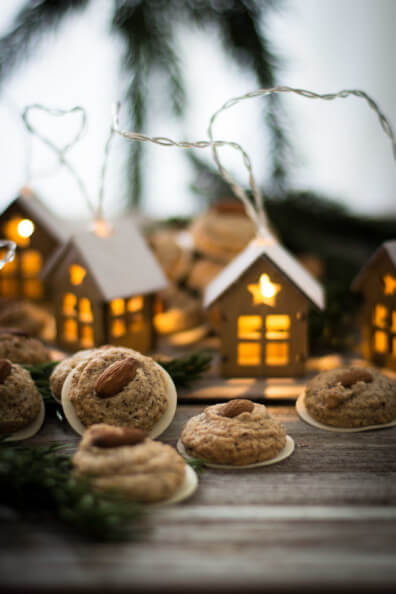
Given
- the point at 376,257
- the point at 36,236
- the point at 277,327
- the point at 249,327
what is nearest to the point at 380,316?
the point at 376,257

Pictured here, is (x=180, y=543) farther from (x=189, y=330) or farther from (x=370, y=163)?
(x=370, y=163)

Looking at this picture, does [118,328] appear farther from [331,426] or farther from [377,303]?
[377,303]

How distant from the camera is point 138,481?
1.25 m

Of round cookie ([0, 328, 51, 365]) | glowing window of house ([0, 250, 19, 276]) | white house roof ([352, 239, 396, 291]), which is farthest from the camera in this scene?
glowing window of house ([0, 250, 19, 276])

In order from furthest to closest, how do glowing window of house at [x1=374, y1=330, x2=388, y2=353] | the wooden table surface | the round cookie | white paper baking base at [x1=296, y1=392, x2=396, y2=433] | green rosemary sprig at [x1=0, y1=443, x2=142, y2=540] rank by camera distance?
glowing window of house at [x1=374, y1=330, x2=388, y2=353], the round cookie, white paper baking base at [x1=296, y1=392, x2=396, y2=433], green rosemary sprig at [x1=0, y1=443, x2=142, y2=540], the wooden table surface

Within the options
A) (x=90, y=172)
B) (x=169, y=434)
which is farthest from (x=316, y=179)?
(x=169, y=434)

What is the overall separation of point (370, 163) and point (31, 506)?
2.99 meters

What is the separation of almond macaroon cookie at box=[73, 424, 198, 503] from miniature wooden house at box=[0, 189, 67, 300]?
1.42 m

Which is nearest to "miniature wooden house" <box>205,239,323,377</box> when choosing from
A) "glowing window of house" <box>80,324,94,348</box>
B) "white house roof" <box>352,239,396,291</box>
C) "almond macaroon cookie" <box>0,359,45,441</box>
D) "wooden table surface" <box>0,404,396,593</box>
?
"white house roof" <box>352,239,396,291</box>

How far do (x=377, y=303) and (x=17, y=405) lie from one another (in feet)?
5.10

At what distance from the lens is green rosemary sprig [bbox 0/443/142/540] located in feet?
3.74

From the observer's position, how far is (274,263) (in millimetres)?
2027

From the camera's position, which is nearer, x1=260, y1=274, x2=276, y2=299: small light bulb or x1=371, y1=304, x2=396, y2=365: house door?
x1=260, y1=274, x2=276, y2=299: small light bulb

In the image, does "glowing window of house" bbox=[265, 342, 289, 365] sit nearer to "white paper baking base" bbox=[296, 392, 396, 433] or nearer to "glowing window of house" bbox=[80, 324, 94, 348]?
"white paper baking base" bbox=[296, 392, 396, 433]
